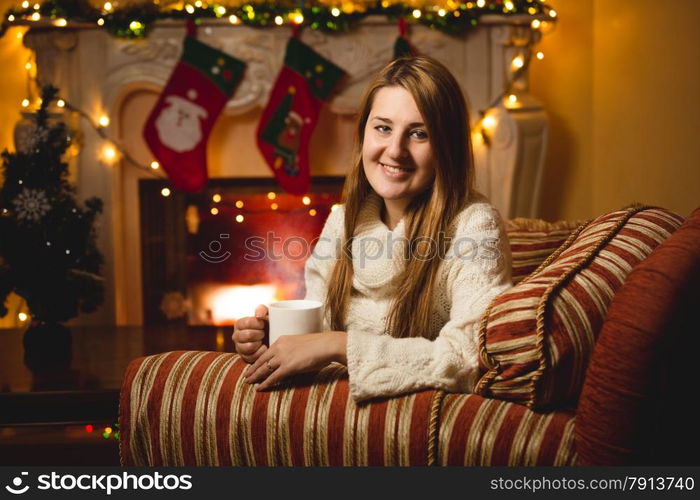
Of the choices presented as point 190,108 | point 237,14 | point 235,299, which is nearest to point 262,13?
point 237,14

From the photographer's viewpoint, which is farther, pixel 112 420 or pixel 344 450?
pixel 112 420

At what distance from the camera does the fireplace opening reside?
3225 millimetres

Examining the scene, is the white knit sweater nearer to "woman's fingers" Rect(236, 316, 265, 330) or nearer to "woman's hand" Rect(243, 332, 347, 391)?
"woman's hand" Rect(243, 332, 347, 391)

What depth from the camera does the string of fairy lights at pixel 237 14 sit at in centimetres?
277

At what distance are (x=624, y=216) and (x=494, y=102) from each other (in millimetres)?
1739

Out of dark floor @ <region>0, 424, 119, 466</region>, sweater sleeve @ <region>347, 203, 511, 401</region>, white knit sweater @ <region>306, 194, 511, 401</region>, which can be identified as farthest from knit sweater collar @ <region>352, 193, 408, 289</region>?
dark floor @ <region>0, 424, 119, 466</region>

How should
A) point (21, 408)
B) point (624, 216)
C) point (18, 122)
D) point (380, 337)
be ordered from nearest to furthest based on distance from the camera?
point (380, 337) → point (624, 216) → point (21, 408) → point (18, 122)

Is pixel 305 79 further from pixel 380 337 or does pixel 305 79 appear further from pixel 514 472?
pixel 514 472

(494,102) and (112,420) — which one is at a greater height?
(494,102)

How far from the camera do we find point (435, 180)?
1.40 metres

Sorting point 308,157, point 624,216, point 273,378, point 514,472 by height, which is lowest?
point 514,472

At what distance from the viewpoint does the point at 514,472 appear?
0.96 metres

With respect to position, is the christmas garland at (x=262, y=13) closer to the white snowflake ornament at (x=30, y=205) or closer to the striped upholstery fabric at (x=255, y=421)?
the white snowflake ornament at (x=30, y=205)

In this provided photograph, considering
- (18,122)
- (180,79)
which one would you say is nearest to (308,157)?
(180,79)
